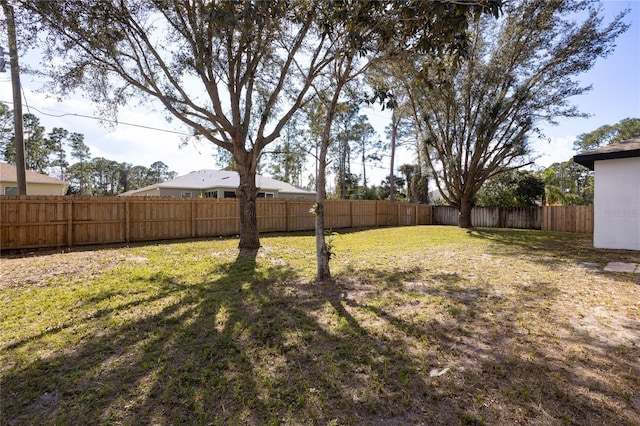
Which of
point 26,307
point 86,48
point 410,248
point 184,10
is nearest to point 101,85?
point 86,48

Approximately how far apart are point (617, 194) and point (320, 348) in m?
9.47

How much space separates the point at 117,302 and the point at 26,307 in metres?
1.04

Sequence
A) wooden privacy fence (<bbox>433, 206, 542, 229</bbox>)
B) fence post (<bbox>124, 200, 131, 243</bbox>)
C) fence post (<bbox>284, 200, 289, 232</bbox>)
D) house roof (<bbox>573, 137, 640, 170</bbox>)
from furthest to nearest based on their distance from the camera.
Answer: wooden privacy fence (<bbox>433, 206, 542, 229</bbox>), fence post (<bbox>284, 200, 289, 232</bbox>), fence post (<bbox>124, 200, 131, 243</bbox>), house roof (<bbox>573, 137, 640, 170</bbox>)

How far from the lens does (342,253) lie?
317 inches

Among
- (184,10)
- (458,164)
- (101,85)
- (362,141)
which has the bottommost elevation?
(458,164)

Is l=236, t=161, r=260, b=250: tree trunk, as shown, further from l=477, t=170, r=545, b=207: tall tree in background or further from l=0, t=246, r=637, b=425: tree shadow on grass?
l=477, t=170, r=545, b=207: tall tree in background

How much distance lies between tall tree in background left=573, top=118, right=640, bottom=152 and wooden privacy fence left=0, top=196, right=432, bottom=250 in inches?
1148

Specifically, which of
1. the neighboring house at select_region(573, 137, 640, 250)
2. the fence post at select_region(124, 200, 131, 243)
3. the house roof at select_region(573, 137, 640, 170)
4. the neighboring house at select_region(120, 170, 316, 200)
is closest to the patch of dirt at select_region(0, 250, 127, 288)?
the fence post at select_region(124, 200, 131, 243)

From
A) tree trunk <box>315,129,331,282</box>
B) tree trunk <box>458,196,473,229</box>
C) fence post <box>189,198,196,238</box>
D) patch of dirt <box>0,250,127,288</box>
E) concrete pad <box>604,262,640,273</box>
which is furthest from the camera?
tree trunk <box>458,196,473,229</box>

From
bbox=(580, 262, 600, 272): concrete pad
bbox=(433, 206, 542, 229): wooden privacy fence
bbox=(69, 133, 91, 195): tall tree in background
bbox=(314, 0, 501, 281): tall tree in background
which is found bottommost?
bbox=(580, 262, 600, 272): concrete pad

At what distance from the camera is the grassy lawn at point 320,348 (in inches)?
80.2

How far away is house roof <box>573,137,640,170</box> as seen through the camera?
24.6ft

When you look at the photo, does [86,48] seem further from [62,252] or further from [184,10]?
[62,252]

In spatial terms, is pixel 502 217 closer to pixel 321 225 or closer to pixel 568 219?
pixel 568 219
